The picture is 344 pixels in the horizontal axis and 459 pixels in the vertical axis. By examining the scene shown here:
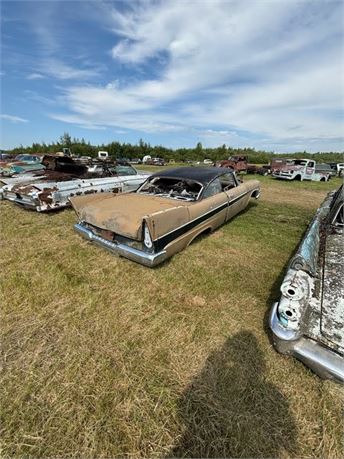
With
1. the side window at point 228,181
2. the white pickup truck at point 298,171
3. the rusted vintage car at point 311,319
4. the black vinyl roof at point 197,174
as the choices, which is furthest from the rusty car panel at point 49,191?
the white pickup truck at point 298,171

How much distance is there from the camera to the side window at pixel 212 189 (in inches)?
159

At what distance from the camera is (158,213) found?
2854 millimetres

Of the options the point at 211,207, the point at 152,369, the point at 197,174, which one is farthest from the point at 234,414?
the point at 197,174

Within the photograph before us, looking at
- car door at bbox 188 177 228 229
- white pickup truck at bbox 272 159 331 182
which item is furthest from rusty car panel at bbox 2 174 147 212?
white pickup truck at bbox 272 159 331 182

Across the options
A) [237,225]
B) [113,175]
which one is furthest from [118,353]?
[113,175]

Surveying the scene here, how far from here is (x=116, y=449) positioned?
4.65 feet

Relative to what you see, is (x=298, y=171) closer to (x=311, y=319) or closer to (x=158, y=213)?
(x=158, y=213)

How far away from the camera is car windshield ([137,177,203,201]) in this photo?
13.4 feet

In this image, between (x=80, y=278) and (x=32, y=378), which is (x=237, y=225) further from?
(x=32, y=378)

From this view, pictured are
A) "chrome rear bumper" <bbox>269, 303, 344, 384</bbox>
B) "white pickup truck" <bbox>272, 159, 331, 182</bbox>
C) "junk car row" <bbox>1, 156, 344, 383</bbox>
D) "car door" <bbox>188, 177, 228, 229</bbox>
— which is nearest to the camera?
"chrome rear bumper" <bbox>269, 303, 344, 384</bbox>

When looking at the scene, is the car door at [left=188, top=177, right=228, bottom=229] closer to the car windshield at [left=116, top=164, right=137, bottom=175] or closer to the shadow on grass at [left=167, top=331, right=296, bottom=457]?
the shadow on grass at [left=167, top=331, right=296, bottom=457]

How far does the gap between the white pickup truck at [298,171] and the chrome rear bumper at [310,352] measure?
1538 centimetres

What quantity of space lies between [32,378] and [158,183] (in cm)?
364

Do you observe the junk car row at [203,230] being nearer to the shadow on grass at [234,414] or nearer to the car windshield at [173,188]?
the car windshield at [173,188]
